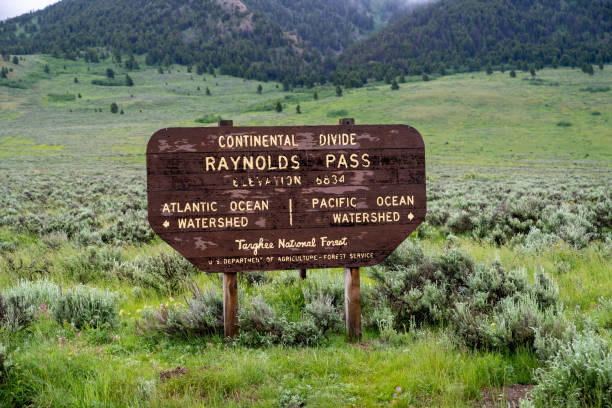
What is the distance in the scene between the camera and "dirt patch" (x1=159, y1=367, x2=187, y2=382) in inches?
121

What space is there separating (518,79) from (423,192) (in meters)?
134

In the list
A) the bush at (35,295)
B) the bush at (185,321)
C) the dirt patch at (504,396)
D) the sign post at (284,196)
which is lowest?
the dirt patch at (504,396)

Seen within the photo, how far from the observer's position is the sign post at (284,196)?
390 cm

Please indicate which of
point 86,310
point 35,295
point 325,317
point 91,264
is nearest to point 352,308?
point 325,317

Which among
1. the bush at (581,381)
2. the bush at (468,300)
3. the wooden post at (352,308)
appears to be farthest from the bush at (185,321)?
the bush at (581,381)

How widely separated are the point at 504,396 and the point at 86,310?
380 cm

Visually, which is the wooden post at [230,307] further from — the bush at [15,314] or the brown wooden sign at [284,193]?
the bush at [15,314]

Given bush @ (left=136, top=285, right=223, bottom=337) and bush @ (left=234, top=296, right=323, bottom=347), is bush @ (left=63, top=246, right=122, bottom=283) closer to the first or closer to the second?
bush @ (left=136, top=285, right=223, bottom=337)

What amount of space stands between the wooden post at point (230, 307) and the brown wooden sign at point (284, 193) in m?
0.14

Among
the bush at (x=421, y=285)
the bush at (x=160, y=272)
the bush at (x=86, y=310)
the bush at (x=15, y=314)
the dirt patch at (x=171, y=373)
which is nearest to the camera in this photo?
the dirt patch at (x=171, y=373)

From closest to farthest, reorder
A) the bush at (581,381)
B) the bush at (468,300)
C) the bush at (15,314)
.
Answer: the bush at (581,381) < the bush at (468,300) < the bush at (15,314)

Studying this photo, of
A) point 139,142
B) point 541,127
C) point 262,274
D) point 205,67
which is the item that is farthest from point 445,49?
point 262,274

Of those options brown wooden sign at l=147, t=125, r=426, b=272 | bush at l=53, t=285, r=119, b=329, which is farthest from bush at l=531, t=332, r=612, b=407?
bush at l=53, t=285, r=119, b=329

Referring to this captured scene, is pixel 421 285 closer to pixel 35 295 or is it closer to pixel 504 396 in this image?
pixel 504 396
